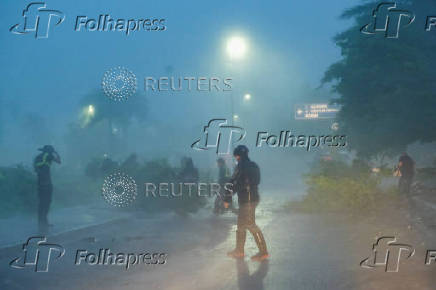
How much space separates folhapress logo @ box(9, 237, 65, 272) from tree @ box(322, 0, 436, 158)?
11.6 meters

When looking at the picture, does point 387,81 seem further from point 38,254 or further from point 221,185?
point 38,254

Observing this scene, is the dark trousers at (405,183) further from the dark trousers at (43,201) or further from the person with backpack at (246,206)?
the dark trousers at (43,201)

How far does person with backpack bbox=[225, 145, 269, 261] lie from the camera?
8.59 m

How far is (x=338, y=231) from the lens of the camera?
40.5 ft

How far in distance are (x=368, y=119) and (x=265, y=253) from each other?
38.0 feet

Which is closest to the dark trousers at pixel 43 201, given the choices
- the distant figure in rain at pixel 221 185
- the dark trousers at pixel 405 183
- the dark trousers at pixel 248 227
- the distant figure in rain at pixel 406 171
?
the distant figure in rain at pixel 221 185

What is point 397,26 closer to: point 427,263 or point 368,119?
point 368,119

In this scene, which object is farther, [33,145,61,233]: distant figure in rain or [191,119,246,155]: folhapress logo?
[191,119,246,155]: folhapress logo

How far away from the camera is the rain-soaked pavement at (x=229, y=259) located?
708 cm

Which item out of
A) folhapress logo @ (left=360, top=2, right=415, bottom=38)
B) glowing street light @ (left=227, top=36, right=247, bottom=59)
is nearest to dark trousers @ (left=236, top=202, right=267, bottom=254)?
folhapress logo @ (left=360, top=2, right=415, bottom=38)

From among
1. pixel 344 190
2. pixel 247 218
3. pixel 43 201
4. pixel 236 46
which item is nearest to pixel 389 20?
pixel 344 190

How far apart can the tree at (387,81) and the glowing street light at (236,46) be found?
11.9ft

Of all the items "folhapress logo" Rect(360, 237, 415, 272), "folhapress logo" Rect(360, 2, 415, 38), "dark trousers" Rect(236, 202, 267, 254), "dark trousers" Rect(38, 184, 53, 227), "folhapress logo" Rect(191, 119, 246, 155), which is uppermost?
"folhapress logo" Rect(360, 2, 415, 38)

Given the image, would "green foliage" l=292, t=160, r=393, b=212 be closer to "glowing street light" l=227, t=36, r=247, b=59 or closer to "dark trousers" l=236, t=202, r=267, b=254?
"glowing street light" l=227, t=36, r=247, b=59
